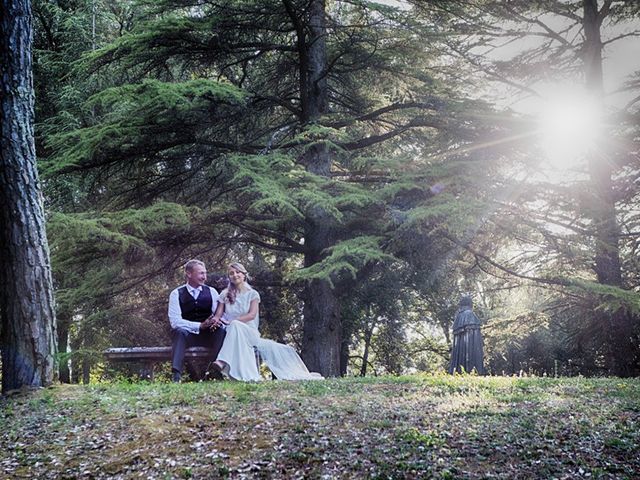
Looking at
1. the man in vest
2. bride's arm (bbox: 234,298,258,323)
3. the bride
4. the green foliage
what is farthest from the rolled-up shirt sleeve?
the green foliage

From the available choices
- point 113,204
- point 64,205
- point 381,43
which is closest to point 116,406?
point 113,204

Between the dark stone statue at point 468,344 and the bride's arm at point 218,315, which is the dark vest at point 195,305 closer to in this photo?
the bride's arm at point 218,315

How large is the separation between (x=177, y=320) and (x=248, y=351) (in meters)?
1.05

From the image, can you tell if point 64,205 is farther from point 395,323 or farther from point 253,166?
point 395,323

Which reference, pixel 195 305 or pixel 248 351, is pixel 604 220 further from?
pixel 195 305

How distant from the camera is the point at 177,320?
8516mm

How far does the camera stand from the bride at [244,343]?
27.8ft

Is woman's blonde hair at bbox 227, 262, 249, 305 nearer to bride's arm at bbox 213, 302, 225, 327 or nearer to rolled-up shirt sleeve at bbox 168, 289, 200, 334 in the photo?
bride's arm at bbox 213, 302, 225, 327

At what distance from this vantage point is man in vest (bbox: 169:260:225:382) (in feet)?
28.2

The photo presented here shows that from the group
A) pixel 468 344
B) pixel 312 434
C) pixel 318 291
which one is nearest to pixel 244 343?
pixel 312 434

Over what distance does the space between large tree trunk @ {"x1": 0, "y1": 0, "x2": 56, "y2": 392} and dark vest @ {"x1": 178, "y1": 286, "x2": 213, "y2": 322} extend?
2.05 metres

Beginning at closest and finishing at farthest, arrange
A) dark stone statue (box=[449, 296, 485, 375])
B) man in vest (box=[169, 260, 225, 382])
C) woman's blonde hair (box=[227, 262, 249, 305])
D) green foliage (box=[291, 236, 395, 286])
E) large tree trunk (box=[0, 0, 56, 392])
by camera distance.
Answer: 1. large tree trunk (box=[0, 0, 56, 392])
2. man in vest (box=[169, 260, 225, 382])
3. woman's blonde hair (box=[227, 262, 249, 305])
4. green foliage (box=[291, 236, 395, 286])
5. dark stone statue (box=[449, 296, 485, 375])

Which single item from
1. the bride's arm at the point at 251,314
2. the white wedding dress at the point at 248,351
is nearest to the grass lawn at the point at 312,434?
the white wedding dress at the point at 248,351

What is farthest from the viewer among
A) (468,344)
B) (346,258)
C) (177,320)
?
(468,344)
